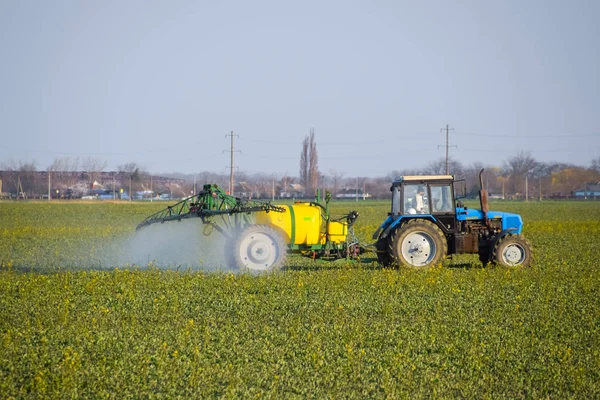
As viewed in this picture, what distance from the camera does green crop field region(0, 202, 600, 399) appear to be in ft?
29.9

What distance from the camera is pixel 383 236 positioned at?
19.5 meters

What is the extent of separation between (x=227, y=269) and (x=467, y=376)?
10.2 meters

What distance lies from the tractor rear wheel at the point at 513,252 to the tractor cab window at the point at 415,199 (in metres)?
2.01

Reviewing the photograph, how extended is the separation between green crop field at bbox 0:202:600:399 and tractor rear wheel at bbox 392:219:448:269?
0.47 metres

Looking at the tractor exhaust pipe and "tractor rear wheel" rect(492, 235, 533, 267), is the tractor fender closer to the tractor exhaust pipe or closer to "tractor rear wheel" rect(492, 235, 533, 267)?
the tractor exhaust pipe

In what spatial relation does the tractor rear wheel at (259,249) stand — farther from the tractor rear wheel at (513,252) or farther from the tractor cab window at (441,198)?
the tractor rear wheel at (513,252)

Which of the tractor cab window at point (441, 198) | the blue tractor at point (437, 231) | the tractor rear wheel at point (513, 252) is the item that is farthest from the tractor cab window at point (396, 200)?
the tractor rear wheel at point (513, 252)

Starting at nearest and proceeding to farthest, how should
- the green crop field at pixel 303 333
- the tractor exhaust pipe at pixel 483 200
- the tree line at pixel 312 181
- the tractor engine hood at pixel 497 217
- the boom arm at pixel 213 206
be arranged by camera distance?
the green crop field at pixel 303 333 < the tractor exhaust pipe at pixel 483 200 < the boom arm at pixel 213 206 < the tractor engine hood at pixel 497 217 < the tree line at pixel 312 181

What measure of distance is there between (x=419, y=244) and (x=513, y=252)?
7.96 feet

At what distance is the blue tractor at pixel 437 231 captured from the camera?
18.6 m

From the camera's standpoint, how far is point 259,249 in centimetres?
1834

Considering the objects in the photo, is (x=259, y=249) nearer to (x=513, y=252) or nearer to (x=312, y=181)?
(x=513, y=252)

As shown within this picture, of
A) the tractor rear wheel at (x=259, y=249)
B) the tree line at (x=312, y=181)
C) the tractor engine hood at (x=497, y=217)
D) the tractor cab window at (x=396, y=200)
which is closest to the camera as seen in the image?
the tractor rear wheel at (x=259, y=249)

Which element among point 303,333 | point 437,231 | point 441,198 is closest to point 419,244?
point 437,231
